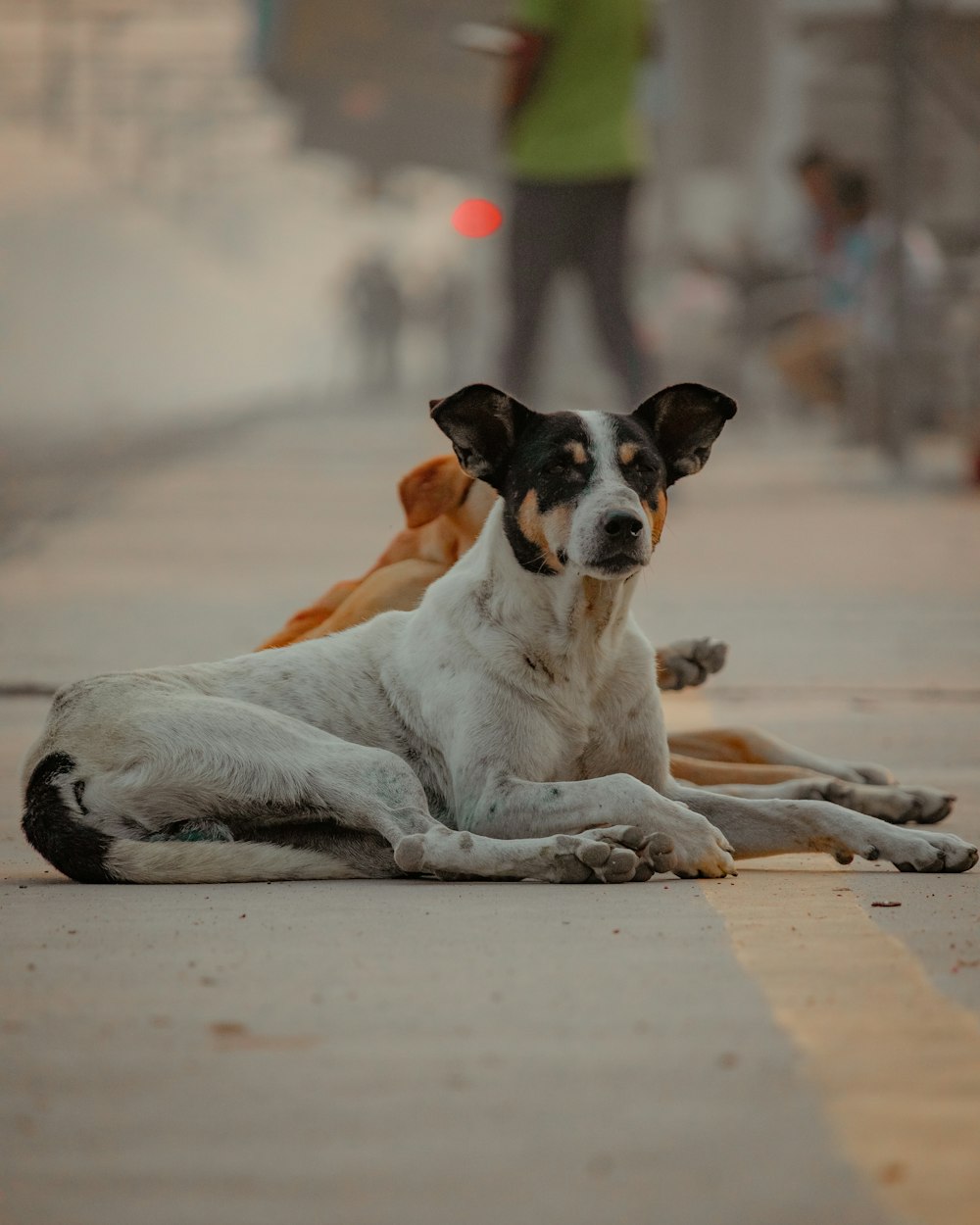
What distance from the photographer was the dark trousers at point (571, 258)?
37.5 feet

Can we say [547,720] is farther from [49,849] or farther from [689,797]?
[49,849]

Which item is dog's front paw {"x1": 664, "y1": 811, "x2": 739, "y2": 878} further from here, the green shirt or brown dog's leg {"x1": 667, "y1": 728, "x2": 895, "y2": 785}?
the green shirt

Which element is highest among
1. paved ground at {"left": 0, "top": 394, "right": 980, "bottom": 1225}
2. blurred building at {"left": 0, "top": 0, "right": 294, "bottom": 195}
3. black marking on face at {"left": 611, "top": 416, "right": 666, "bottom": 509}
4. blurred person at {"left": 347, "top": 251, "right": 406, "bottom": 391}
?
blurred building at {"left": 0, "top": 0, "right": 294, "bottom": 195}

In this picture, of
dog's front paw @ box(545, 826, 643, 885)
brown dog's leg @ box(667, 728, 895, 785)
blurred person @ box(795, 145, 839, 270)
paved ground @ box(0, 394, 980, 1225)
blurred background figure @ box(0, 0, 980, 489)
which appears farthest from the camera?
blurred person @ box(795, 145, 839, 270)

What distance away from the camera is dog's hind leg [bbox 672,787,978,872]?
4195mm

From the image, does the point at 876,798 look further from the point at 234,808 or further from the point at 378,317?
the point at 378,317

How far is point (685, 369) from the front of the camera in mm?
21391

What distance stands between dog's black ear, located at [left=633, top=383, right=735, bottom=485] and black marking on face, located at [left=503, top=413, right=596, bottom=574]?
0.23 meters

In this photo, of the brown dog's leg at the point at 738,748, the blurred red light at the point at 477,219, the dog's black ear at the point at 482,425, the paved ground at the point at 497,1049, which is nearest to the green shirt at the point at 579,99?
the paved ground at the point at 497,1049

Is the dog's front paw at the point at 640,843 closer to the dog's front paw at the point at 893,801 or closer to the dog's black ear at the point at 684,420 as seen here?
the dog's front paw at the point at 893,801

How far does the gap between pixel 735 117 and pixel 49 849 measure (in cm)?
3551

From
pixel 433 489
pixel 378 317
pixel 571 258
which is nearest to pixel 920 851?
pixel 433 489

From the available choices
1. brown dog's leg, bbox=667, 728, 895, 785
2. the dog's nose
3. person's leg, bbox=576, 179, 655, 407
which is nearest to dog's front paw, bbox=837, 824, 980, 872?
the dog's nose

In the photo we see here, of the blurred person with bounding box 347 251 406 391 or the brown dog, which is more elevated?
the brown dog
